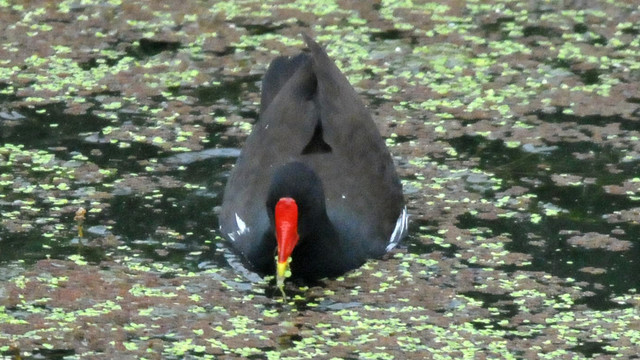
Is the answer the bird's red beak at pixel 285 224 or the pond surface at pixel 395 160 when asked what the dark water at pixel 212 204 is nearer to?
the pond surface at pixel 395 160

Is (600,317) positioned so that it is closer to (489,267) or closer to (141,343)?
(489,267)

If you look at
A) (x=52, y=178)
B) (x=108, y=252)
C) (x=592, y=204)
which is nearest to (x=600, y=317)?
(x=592, y=204)

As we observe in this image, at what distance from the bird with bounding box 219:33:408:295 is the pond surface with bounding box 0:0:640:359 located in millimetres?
123

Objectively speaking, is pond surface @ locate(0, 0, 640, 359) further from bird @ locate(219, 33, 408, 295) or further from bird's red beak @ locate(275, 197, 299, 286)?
bird's red beak @ locate(275, 197, 299, 286)

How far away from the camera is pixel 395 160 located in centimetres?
756

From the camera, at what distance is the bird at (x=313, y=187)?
19.9 ft

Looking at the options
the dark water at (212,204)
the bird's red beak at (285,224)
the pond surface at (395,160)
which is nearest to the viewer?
the pond surface at (395,160)

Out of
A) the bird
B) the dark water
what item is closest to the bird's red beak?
the bird

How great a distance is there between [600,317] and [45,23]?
4.85 metres

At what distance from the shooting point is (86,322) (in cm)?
572

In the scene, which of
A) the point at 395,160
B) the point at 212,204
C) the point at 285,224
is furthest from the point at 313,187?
the point at 395,160

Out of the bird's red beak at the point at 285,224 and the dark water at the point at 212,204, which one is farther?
the dark water at the point at 212,204

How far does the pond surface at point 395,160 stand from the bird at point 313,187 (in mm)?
123

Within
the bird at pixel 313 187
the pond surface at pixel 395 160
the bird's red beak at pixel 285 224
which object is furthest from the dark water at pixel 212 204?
the bird's red beak at pixel 285 224
